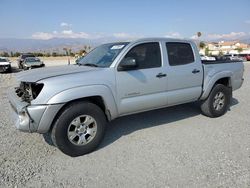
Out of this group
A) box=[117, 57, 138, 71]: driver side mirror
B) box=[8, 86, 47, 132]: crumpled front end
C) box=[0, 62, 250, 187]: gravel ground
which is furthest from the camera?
box=[117, 57, 138, 71]: driver side mirror

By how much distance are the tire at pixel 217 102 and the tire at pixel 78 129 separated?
9.04 feet

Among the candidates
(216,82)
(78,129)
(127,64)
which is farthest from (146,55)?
(216,82)

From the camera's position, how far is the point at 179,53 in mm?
5148

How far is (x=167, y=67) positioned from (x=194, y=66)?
80 cm

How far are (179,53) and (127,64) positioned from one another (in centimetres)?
152

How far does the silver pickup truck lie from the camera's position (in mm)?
3648

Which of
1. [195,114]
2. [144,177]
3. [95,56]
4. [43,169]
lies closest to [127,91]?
[95,56]

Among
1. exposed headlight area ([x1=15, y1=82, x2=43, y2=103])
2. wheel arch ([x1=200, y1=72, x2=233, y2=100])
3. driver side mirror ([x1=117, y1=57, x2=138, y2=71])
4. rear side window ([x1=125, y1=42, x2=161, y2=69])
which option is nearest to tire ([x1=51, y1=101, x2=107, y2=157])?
exposed headlight area ([x1=15, y1=82, x2=43, y2=103])

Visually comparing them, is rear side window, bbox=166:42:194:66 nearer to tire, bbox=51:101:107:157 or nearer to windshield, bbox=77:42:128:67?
windshield, bbox=77:42:128:67

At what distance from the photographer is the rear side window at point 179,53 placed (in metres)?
4.96

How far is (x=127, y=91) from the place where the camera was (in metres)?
4.29

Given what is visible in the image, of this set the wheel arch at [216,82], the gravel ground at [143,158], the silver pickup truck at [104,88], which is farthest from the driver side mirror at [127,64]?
the wheel arch at [216,82]

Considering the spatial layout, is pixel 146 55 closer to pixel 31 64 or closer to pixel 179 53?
pixel 179 53

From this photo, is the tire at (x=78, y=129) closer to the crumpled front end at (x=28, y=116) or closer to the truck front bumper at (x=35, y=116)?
the truck front bumper at (x=35, y=116)
